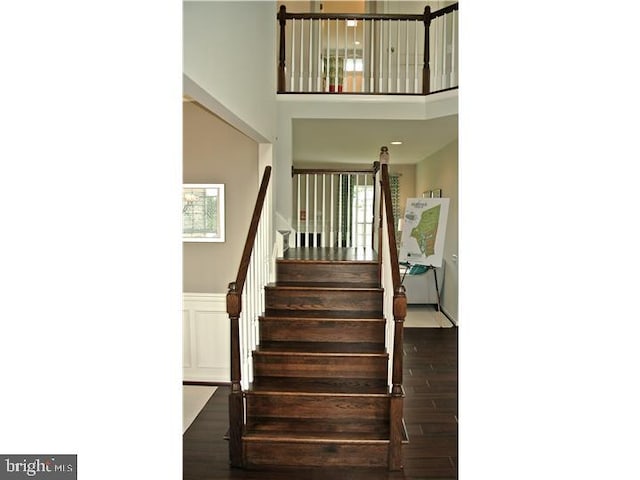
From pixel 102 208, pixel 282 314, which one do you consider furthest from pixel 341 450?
pixel 102 208

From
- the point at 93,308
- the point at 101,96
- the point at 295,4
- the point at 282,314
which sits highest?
the point at 295,4

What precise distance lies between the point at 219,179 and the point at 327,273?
4.85 feet

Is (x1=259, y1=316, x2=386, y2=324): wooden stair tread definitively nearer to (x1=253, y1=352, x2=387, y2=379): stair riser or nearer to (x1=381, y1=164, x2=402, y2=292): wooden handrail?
(x1=253, y1=352, x2=387, y2=379): stair riser

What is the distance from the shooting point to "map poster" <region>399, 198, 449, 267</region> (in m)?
5.40

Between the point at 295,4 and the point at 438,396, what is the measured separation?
7.77 m

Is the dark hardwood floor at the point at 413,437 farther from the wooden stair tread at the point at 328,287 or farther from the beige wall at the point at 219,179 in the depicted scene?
the beige wall at the point at 219,179

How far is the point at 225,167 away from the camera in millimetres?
4715

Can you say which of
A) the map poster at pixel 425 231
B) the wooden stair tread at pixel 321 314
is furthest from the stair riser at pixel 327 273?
the map poster at pixel 425 231

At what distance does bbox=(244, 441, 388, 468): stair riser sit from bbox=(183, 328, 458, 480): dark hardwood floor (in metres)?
0.05

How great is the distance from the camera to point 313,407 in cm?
318

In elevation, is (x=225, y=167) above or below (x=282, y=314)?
above

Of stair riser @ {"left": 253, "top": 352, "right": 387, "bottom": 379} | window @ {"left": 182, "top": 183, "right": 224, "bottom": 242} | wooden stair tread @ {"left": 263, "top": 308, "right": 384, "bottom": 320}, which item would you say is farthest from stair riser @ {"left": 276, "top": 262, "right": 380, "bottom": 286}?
stair riser @ {"left": 253, "top": 352, "right": 387, "bottom": 379}
